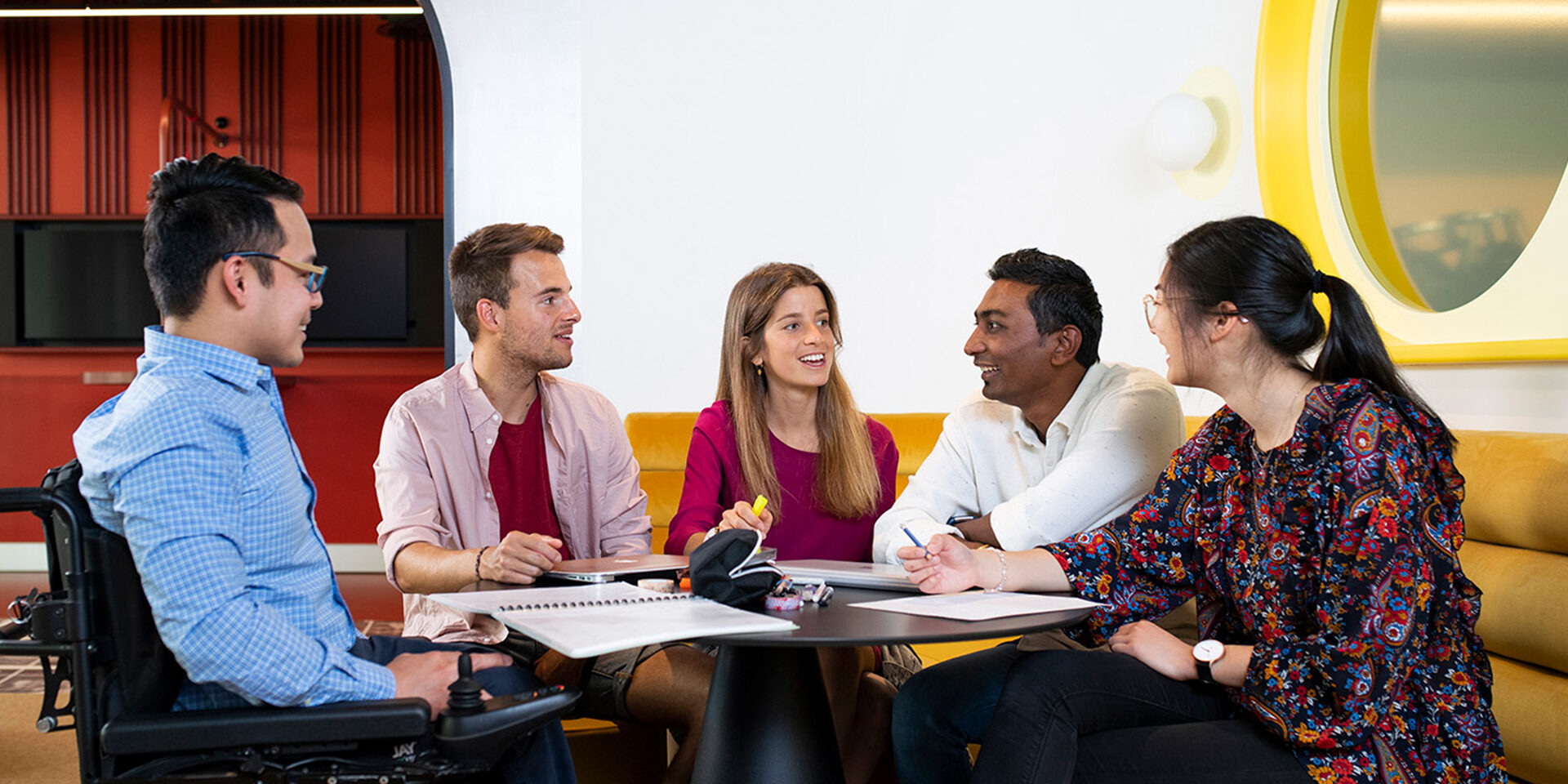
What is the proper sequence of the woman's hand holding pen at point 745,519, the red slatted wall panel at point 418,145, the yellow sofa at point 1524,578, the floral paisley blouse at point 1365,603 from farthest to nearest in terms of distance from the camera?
1. the red slatted wall panel at point 418,145
2. the woman's hand holding pen at point 745,519
3. the yellow sofa at point 1524,578
4. the floral paisley blouse at point 1365,603

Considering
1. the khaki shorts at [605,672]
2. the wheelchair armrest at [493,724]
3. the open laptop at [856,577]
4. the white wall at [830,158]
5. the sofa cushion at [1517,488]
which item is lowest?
the khaki shorts at [605,672]

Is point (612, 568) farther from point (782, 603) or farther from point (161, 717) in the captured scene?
point (161, 717)

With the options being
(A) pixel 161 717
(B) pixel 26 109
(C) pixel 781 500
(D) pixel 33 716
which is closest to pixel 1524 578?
(C) pixel 781 500

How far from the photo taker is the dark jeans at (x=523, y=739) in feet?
5.53

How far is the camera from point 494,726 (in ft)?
4.52

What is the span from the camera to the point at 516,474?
2.64m

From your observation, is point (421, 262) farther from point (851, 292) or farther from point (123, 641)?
point (123, 641)

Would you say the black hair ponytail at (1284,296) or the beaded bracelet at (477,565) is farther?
the beaded bracelet at (477,565)

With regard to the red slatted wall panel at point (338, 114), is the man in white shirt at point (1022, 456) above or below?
below

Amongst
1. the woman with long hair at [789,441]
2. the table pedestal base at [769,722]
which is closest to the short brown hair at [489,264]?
the woman with long hair at [789,441]

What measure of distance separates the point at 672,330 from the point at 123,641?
8.85ft

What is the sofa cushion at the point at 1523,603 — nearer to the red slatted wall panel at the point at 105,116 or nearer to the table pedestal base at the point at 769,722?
the table pedestal base at the point at 769,722

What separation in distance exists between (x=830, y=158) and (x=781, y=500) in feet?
5.66

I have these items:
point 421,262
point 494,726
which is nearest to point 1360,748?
Result: point 494,726
